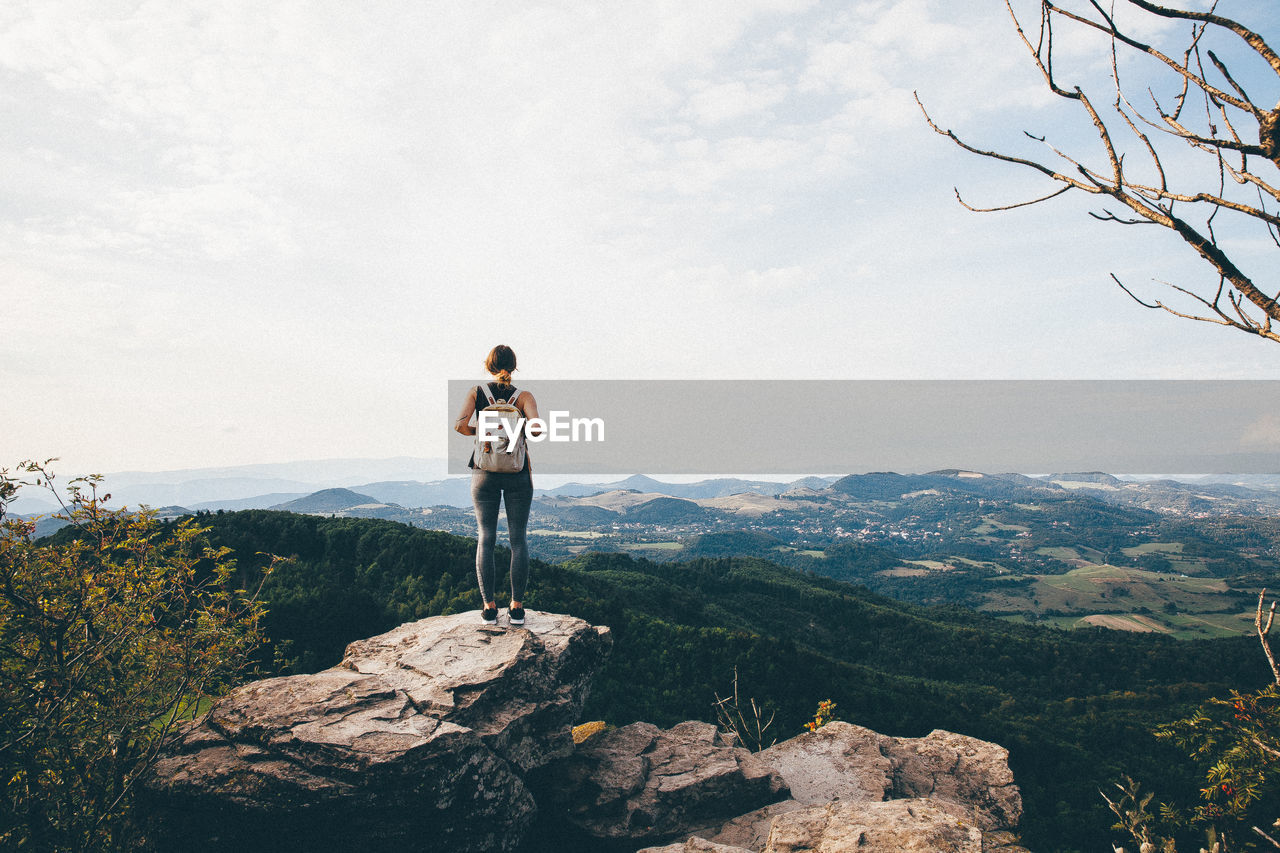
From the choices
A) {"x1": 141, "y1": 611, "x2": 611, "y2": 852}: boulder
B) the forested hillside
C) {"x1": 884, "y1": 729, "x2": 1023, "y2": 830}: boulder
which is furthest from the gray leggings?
{"x1": 884, "y1": 729, "x2": 1023, "y2": 830}: boulder

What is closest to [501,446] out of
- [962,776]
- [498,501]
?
[498,501]

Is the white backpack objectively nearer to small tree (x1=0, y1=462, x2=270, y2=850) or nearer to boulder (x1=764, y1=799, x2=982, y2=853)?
small tree (x1=0, y1=462, x2=270, y2=850)

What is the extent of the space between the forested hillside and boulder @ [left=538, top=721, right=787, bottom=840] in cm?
740

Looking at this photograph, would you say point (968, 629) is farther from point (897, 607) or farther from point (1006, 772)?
point (1006, 772)

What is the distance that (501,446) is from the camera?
9008 millimetres

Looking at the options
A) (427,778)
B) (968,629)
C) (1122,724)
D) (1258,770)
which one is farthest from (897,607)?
(427,778)

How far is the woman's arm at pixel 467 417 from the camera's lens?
362 inches

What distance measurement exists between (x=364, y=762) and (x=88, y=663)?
4.65m

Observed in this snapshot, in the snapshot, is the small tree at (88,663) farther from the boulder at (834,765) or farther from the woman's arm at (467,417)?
the boulder at (834,765)

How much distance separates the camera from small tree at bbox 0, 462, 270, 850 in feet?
24.7

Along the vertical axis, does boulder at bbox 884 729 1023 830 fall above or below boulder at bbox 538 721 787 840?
below

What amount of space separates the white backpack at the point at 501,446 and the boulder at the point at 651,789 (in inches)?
294

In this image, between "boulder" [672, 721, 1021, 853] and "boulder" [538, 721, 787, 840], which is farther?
"boulder" [538, 721, 787, 840]

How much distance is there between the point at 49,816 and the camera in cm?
756
